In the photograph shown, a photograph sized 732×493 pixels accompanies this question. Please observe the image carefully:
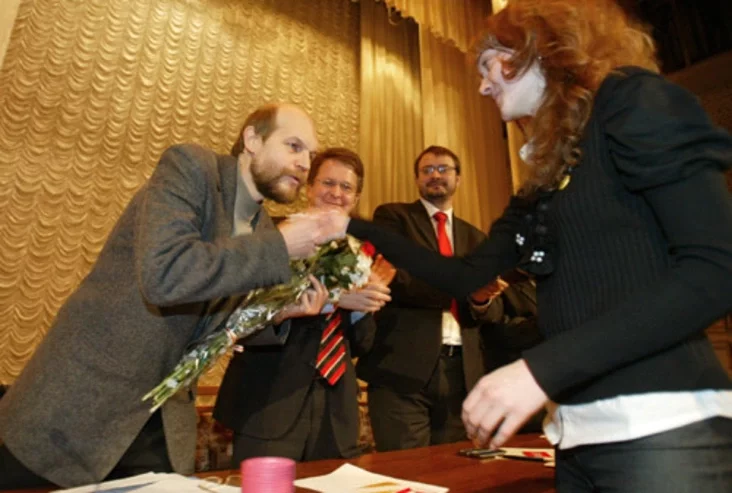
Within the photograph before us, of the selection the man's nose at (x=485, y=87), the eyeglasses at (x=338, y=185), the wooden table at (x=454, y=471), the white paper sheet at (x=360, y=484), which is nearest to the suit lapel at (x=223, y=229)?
the wooden table at (x=454, y=471)

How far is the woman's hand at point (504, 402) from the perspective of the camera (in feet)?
2.29

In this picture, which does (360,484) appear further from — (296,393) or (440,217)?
(440,217)

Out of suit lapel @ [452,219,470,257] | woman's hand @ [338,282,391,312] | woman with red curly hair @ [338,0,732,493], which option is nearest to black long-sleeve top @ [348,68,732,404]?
woman with red curly hair @ [338,0,732,493]

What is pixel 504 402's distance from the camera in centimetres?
70

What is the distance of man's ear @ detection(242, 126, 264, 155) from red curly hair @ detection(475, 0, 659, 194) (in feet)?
3.55

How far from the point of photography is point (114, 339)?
4.22ft

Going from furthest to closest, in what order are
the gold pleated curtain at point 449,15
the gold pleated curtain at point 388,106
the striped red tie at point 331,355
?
the gold pleated curtain at point 388,106 < the gold pleated curtain at point 449,15 < the striped red tie at point 331,355

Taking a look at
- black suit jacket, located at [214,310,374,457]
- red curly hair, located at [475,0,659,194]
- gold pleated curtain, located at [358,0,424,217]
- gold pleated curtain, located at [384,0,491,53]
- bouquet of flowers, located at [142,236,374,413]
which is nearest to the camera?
red curly hair, located at [475,0,659,194]

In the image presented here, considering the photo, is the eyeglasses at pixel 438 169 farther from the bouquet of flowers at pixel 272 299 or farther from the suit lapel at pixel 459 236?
the bouquet of flowers at pixel 272 299

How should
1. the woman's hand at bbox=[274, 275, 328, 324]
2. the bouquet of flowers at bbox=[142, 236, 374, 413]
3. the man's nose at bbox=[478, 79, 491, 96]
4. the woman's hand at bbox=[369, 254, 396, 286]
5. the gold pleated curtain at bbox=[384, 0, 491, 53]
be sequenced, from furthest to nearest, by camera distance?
the gold pleated curtain at bbox=[384, 0, 491, 53] → the woman's hand at bbox=[369, 254, 396, 286] → the woman's hand at bbox=[274, 275, 328, 324] → the bouquet of flowers at bbox=[142, 236, 374, 413] → the man's nose at bbox=[478, 79, 491, 96]

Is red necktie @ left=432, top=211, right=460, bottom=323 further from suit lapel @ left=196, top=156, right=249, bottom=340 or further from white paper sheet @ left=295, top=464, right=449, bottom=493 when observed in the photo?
white paper sheet @ left=295, top=464, right=449, bottom=493

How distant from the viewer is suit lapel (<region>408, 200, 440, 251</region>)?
2.74 meters

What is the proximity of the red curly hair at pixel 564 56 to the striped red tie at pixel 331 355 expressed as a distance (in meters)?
1.16

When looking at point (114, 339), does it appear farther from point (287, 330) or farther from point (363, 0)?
point (363, 0)
